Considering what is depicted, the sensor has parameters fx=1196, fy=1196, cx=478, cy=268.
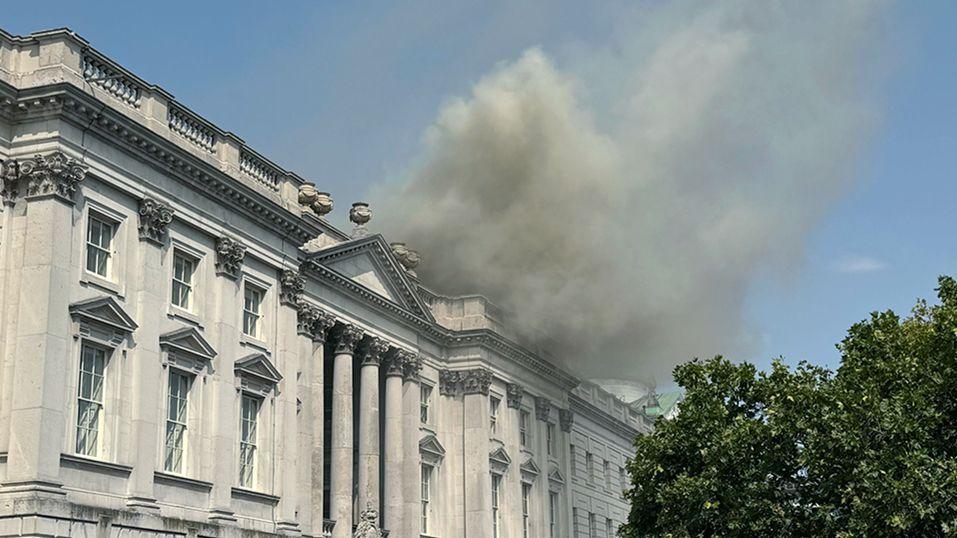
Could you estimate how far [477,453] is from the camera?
50.0 metres

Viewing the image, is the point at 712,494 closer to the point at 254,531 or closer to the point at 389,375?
the point at 254,531

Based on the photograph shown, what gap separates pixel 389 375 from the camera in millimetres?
46625

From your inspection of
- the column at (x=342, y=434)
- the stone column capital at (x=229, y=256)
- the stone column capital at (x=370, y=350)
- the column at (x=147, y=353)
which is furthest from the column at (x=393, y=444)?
the column at (x=147, y=353)

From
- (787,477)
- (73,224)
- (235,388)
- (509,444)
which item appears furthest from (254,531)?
(509,444)

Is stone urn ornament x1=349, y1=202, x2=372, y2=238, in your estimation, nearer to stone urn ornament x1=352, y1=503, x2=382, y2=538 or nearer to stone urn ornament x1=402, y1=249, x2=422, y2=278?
stone urn ornament x1=402, y1=249, x2=422, y2=278

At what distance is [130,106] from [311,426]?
45.1 ft

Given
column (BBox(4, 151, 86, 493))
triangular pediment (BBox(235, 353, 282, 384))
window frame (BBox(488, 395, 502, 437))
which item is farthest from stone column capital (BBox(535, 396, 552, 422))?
column (BBox(4, 151, 86, 493))

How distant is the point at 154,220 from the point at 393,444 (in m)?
18.2

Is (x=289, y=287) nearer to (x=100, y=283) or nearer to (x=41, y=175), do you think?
(x=100, y=283)

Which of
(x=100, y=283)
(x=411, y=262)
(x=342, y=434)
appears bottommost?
(x=342, y=434)

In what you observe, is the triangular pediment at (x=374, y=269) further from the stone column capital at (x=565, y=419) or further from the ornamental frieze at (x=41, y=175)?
the ornamental frieze at (x=41, y=175)

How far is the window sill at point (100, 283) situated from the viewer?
90.1 feet

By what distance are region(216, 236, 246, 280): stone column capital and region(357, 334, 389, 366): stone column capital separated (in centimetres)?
1186

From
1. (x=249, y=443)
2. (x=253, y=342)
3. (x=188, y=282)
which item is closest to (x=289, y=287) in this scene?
(x=253, y=342)
